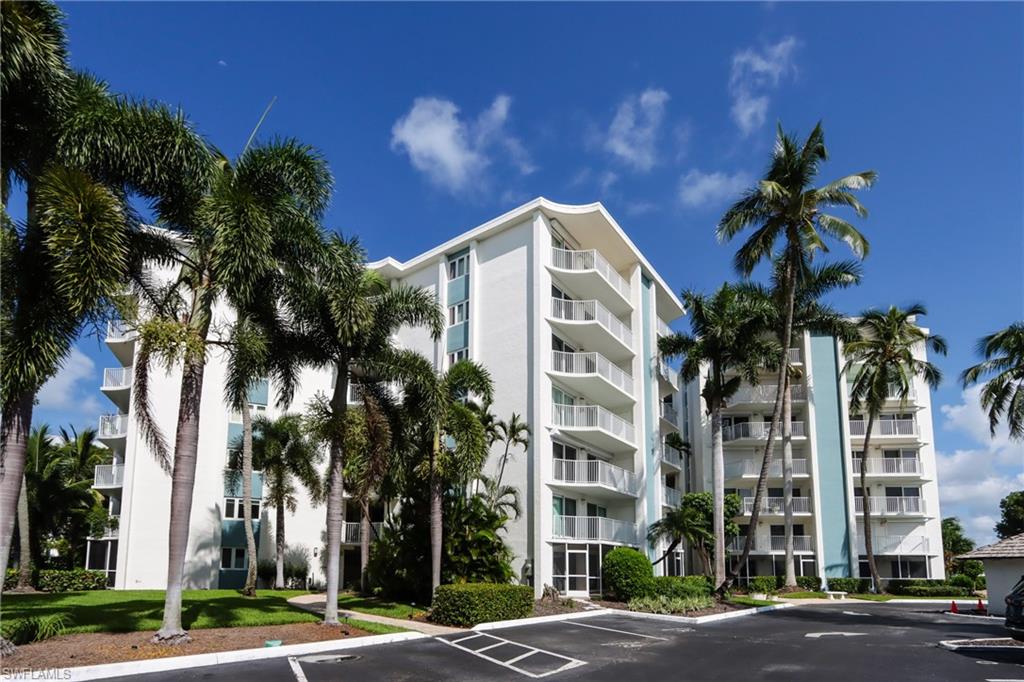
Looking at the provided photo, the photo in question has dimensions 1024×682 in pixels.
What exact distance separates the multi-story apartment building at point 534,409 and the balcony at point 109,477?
0.10m

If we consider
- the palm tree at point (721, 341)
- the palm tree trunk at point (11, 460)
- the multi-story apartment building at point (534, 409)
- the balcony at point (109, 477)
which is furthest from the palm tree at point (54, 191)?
the palm tree at point (721, 341)

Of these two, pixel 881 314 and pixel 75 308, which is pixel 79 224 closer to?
pixel 75 308

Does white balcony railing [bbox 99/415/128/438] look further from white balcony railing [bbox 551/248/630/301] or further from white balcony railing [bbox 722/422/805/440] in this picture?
white balcony railing [bbox 722/422/805/440]

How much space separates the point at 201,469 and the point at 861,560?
36620mm

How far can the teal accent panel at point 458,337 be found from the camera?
33219 millimetres

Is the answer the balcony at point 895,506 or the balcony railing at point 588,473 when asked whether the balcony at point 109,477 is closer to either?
the balcony railing at point 588,473

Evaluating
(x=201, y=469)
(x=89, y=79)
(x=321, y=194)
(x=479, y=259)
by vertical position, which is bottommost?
(x=201, y=469)

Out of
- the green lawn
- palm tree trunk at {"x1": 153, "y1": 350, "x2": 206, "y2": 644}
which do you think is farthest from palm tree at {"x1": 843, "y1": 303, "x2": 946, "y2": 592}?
palm tree trunk at {"x1": 153, "y1": 350, "x2": 206, "y2": 644}

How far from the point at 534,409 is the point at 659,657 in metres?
14.6

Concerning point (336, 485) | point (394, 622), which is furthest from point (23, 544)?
point (394, 622)

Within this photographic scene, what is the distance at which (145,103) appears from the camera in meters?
15.2

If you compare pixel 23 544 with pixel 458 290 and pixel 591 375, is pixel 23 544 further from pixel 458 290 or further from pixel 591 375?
pixel 591 375

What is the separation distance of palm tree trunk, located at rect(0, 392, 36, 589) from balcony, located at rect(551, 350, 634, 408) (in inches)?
789

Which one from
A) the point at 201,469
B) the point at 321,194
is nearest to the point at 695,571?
the point at 201,469
